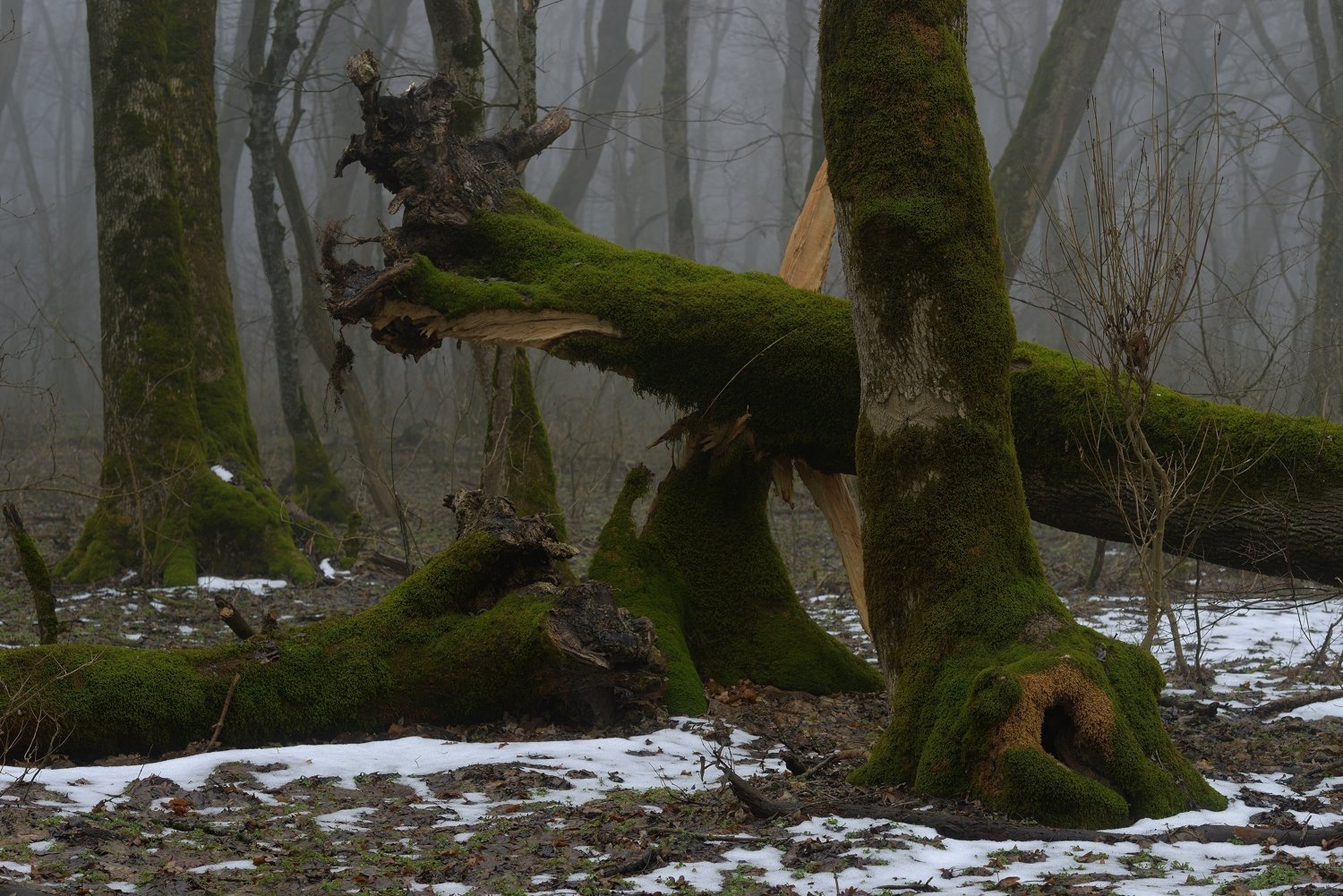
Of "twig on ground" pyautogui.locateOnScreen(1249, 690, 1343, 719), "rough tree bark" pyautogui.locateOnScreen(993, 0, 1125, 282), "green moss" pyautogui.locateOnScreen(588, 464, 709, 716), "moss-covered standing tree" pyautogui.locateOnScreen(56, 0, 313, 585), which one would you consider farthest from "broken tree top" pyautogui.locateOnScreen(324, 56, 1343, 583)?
"rough tree bark" pyautogui.locateOnScreen(993, 0, 1125, 282)

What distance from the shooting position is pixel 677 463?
7.13 m

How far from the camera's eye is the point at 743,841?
4.04m

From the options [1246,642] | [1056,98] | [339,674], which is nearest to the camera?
[339,674]

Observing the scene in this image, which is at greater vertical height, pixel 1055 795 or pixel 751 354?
pixel 751 354

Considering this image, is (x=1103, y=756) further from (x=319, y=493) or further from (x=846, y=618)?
(x=319, y=493)

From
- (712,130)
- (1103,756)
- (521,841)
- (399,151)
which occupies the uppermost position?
(712,130)

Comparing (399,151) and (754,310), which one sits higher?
(399,151)

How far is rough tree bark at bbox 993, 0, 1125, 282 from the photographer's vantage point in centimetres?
1455

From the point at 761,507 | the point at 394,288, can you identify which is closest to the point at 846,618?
the point at 761,507

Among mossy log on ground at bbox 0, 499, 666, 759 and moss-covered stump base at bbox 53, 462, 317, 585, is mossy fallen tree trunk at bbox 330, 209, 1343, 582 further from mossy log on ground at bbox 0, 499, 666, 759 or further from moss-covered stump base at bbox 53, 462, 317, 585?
moss-covered stump base at bbox 53, 462, 317, 585

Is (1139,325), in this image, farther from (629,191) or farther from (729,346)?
(629,191)

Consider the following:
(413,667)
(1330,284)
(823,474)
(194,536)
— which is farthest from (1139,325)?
(1330,284)

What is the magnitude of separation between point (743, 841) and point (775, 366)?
115 inches

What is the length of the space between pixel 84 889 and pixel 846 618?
283 inches
